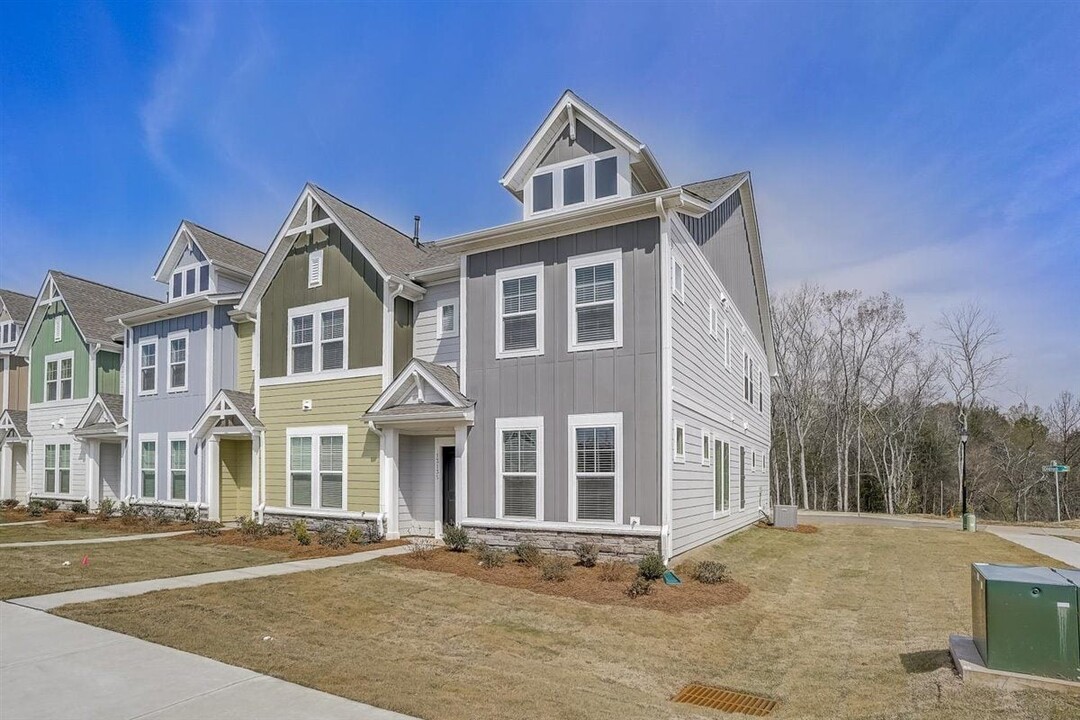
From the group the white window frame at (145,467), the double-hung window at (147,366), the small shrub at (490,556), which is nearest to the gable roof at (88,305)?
the double-hung window at (147,366)

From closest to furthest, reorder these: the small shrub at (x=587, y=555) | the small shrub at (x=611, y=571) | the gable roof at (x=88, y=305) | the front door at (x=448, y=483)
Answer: the small shrub at (x=611, y=571)
the small shrub at (x=587, y=555)
the front door at (x=448, y=483)
the gable roof at (x=88, y=305)

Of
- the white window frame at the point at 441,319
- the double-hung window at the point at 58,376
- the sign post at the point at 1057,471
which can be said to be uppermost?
the white window frame at the point at 441,319

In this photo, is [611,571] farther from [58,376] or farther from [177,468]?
[58,376]

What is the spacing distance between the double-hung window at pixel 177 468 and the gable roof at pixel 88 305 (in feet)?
20.5

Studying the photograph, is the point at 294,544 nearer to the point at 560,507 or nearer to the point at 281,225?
the point at 560,507

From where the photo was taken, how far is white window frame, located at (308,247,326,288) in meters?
17.0

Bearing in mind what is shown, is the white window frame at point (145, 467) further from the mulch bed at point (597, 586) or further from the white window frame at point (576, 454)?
the white window frame at point (576, 454)

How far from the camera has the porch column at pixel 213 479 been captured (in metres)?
18.7

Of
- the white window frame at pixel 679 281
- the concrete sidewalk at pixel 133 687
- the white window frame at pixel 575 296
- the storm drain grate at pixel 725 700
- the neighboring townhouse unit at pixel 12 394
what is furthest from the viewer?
the neighboring townhouse unit at pixel 12 394

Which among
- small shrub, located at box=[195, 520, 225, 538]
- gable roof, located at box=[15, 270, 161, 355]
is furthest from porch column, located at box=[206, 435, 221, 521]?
gable roof, located at box=[15, 270, 161, 355]

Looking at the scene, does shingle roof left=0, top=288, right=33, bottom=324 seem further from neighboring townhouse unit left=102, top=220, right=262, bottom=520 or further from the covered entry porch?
the covered entry porch

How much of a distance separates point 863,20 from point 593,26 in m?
4.85

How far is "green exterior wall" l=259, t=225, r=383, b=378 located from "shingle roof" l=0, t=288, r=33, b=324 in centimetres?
1702

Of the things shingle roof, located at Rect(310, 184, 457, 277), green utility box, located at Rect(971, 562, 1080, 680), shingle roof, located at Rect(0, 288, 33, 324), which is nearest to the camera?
green utility box, located at Rect(971, 562, 1080, 680)
